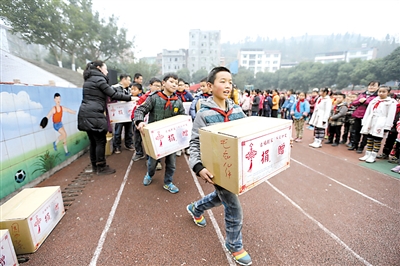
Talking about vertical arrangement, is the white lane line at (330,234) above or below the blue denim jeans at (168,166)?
below

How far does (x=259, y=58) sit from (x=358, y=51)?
45.1 m

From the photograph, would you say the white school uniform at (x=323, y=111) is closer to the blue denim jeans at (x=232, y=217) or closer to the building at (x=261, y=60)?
the blue denim jeans at (x=232, y=217)

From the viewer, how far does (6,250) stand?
5.65ft

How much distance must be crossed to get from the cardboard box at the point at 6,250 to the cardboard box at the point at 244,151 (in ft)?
6.36

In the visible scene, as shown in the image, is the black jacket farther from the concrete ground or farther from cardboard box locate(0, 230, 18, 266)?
cardboard box locate(0, 230, 18, 266)

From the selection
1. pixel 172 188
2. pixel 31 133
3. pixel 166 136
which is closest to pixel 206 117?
pixel 166 136

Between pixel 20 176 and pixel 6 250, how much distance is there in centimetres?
200

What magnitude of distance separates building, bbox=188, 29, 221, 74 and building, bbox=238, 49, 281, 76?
2828 centimetres

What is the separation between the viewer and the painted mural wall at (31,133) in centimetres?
296

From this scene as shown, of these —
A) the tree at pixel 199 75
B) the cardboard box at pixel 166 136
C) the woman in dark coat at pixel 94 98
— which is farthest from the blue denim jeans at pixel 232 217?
the tree at pixel 199 75

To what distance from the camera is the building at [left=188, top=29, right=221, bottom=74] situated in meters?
70.6

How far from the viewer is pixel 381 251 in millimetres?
2150

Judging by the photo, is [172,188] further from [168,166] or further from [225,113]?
[225,113]

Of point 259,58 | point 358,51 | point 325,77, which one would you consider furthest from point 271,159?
point 358,51
